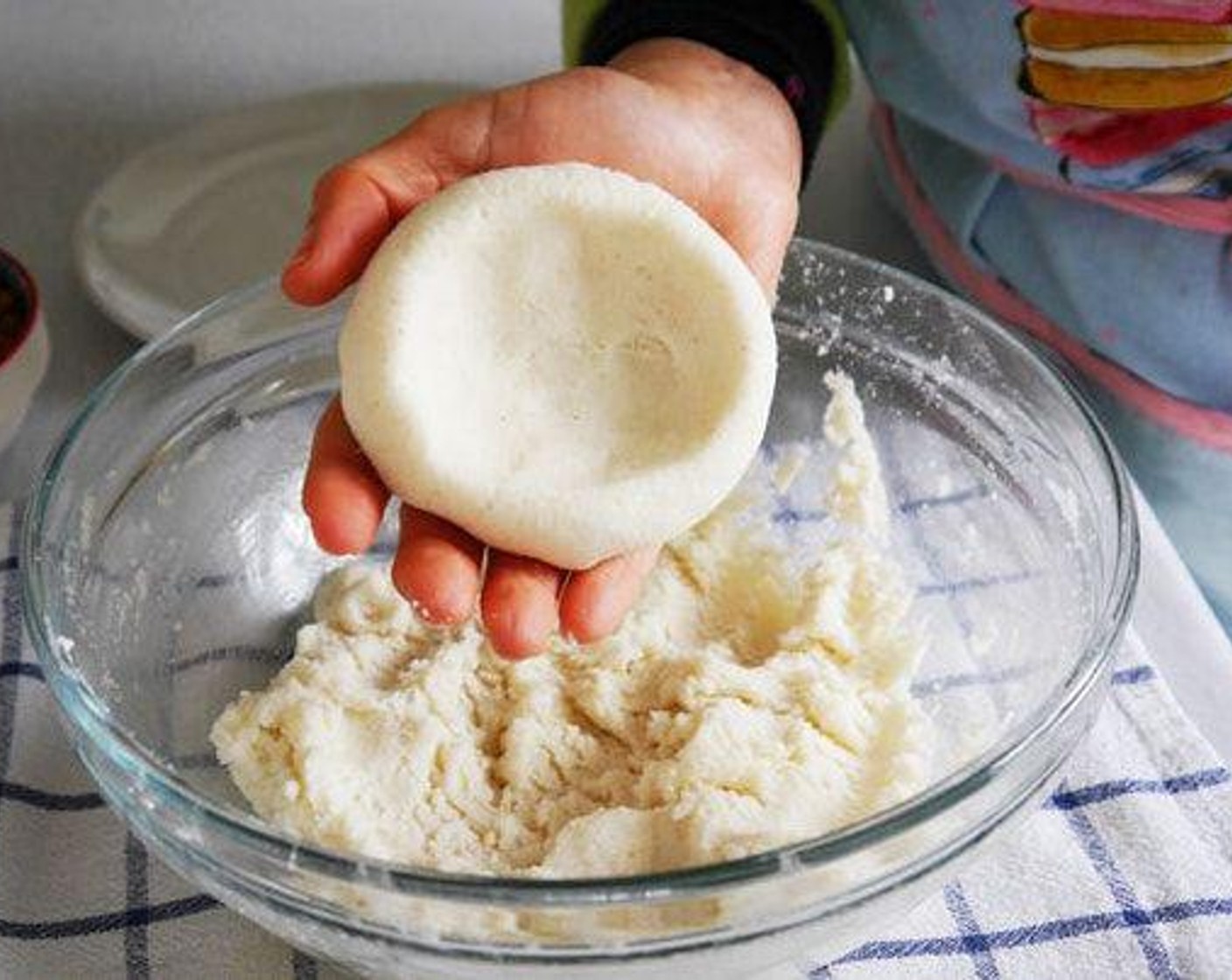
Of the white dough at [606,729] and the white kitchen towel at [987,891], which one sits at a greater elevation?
the white dough at [606,729]

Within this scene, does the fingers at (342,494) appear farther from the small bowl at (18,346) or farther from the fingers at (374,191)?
the small bowl at (18,346)

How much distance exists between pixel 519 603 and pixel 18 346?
1.44 feet

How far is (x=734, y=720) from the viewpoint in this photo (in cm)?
70

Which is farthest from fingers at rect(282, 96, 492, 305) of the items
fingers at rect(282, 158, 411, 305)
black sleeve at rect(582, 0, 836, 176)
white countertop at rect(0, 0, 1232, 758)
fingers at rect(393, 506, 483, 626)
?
white countertop at rect(0, 0, 1232, 758)

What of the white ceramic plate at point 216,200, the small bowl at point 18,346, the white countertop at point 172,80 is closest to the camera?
the small bowl at point 18,346

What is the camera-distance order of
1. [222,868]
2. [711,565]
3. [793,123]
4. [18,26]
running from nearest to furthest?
[222,868] → [711,565] → [793,123] → [18,26]

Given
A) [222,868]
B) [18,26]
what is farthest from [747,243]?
[18,26]

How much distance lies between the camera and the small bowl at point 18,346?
97cm

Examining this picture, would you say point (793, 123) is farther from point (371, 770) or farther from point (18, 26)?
point (18, 26)

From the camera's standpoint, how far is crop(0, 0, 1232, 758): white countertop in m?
1.18

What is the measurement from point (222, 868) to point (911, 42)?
669mm

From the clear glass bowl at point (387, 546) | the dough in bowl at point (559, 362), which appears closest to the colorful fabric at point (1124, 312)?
the clear glass bowl at point (387, 546)

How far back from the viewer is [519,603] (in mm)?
675

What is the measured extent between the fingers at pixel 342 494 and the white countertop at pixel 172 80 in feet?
1.30
